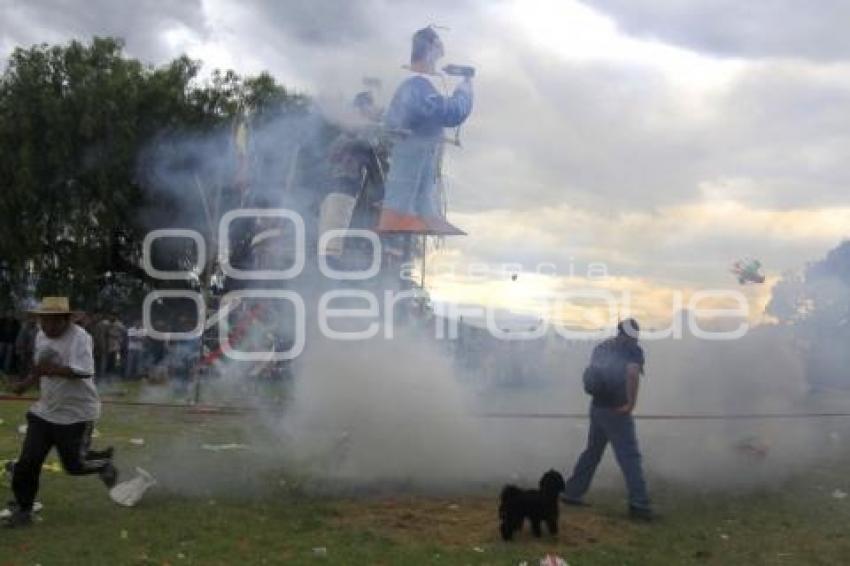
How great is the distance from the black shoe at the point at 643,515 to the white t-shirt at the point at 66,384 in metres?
5.18

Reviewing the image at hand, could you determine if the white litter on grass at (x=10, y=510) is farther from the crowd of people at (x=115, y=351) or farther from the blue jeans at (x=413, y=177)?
the crowd of people at (x=115, y=351)

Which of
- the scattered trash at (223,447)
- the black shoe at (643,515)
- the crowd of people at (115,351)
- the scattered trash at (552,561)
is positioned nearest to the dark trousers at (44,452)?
the scattered trash at (223,447)

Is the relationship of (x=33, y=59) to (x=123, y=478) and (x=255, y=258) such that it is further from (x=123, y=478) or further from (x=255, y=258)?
(x=123, y=478)

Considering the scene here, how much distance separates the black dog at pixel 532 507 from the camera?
7465mm

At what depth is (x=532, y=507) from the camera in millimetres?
7543

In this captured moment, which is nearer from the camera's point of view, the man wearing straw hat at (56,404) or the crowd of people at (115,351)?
the man wearing straw hat at (56,404)

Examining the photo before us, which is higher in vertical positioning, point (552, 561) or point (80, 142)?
point (80, 142)

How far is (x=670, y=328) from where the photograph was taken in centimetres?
1330

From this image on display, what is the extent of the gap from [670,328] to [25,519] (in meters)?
9.31

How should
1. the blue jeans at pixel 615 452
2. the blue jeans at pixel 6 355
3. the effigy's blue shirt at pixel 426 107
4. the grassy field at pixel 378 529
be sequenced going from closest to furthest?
the grassy field at pixel 378 529 → the blue jeans at pixel 615 452 → the effigy's blue shirt at pixel 426 107 → the blue jeans at pixel 6 355

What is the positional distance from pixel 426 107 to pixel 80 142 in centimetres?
1625

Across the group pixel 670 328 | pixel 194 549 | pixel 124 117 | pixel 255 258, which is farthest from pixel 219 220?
pixel 194 549

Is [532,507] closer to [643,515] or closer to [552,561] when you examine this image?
[552,561]

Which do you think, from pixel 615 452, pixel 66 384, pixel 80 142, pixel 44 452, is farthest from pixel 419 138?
pixel 80 142
